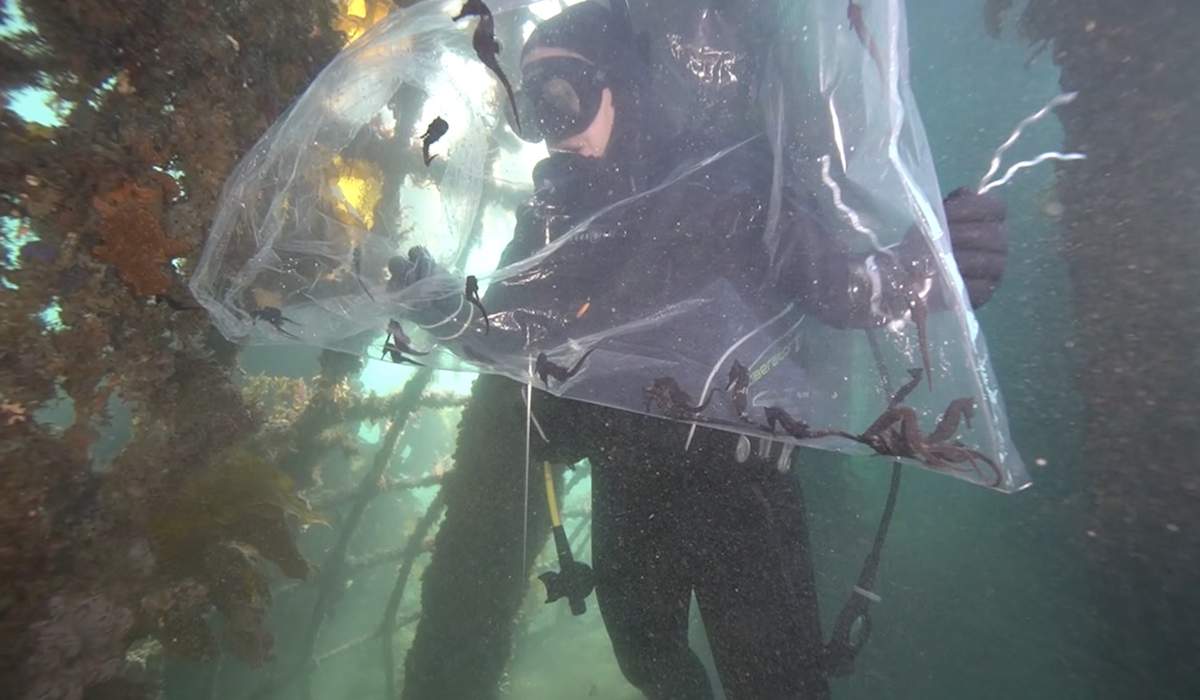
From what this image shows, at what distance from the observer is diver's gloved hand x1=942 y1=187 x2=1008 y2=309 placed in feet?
7.20

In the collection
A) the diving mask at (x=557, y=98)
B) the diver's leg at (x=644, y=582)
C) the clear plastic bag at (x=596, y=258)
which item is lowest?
the diver's leg at (x=644, y=582)

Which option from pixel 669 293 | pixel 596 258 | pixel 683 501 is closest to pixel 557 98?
pixel 596 258

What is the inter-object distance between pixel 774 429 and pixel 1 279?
3285 mm

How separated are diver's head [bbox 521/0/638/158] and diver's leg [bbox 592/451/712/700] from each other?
6.83ft

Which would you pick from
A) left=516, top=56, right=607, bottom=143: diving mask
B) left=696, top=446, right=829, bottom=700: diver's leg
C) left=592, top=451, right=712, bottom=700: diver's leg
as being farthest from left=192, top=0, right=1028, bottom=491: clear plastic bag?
left=592, top=451, right=712, bottom=700: diver's leg

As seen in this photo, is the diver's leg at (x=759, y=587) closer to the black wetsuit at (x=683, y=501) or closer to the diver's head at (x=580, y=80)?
the black wetsuit at (x=683, y=501)

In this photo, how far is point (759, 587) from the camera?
3.26 meters

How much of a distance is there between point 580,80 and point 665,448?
228 cm

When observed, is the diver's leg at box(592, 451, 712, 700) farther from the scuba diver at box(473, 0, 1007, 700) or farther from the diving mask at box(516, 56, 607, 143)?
the diving mask at box(516, 56, 607, 143)

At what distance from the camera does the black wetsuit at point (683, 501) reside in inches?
105

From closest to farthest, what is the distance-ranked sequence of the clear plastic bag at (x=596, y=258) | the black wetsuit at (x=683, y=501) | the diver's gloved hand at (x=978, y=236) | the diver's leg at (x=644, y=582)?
the diver's gloved hand at (x=978, y=236), the clear plastic bag at (x=596, y=258), the black wetsuit at (x=683, y=501), the diver's leg at (x=644, y=582)

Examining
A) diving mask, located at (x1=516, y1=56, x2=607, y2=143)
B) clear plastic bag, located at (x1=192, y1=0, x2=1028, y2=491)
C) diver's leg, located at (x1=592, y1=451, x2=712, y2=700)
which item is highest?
diving mask, located at (x1=516, y1=56, x2=607, y2=143)

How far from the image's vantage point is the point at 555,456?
3635mm

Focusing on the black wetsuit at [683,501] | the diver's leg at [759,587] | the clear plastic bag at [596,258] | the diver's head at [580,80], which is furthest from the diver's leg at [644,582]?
the diver's head at [580,80]
